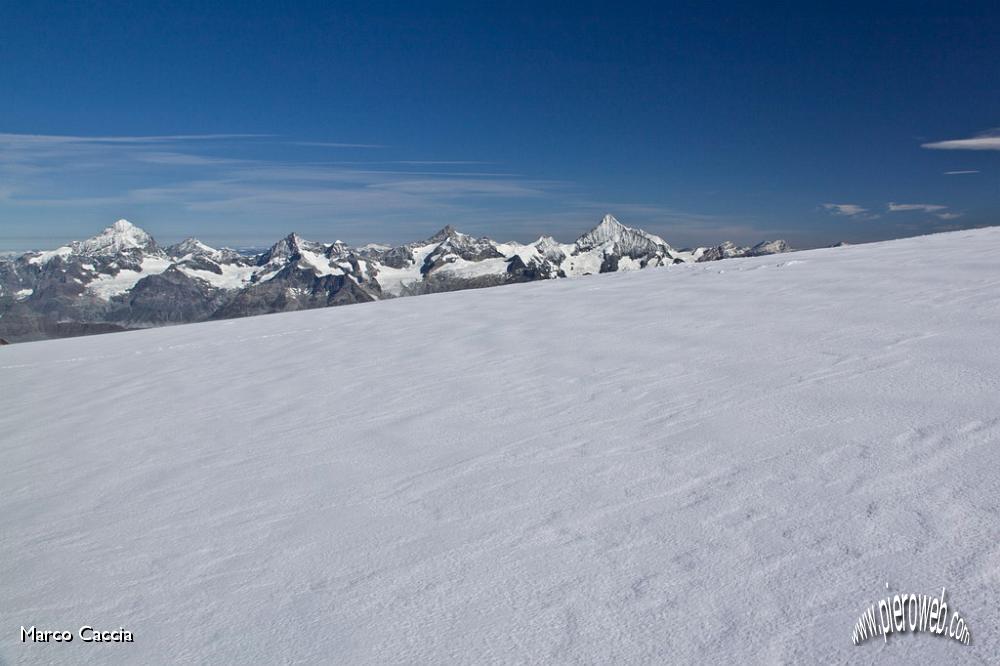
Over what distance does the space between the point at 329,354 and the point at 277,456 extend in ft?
16.2

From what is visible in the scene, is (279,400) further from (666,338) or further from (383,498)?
(666,338)

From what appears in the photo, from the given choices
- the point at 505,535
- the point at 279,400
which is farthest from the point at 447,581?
the point at 279,400

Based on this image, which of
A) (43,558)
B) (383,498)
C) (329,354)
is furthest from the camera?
(329,354)

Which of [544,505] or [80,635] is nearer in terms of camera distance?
[80,635]

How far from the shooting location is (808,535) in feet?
9.51

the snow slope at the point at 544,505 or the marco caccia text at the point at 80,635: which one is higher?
the snow slope at the point at 544,505

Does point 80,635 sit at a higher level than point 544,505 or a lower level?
lower

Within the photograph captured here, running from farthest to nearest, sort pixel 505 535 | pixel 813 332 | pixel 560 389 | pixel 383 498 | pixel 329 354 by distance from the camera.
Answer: pixel 329 354, pixel 813 332, pixel 560 389, pixel 383 498, pixel 505 535

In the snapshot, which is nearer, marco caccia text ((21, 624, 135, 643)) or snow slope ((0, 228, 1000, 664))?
snow slope ((0, 228, 1000, 664))

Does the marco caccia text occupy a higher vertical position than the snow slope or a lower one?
lower

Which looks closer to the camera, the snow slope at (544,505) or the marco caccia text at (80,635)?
the snow slope at (544,505)

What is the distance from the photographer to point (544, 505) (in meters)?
3.60

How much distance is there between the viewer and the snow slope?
2543 mm

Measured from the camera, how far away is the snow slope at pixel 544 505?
2.54 m
